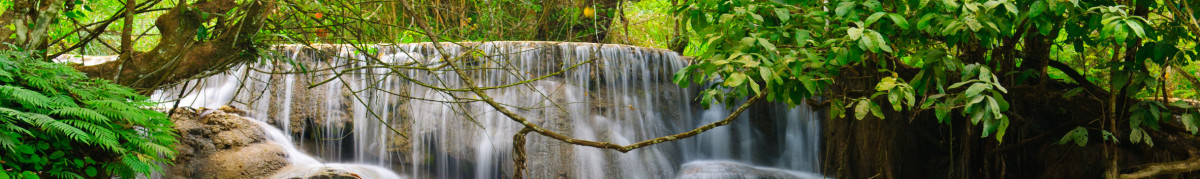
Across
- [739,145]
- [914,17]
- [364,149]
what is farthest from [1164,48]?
[364,149]

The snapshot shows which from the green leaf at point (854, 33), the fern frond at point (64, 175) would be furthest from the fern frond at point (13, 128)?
the green leaf at point (854, 33)

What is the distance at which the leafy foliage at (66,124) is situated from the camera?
3.10m

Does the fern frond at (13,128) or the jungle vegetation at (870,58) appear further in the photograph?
the jungle vegetation at (870,58)

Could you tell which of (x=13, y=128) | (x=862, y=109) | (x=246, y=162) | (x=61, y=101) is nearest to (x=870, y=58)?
(x=862, y=109)

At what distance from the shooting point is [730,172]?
283 inches

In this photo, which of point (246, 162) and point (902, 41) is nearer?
point (902, 41)

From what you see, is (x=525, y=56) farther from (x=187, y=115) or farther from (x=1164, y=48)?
(x=1164, y=48)

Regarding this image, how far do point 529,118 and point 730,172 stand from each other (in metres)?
1.79

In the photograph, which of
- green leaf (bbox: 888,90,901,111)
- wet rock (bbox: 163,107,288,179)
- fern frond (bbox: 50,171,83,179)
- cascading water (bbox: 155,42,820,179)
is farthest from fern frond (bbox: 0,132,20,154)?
cascading water (bbox: 155,42,820,179)

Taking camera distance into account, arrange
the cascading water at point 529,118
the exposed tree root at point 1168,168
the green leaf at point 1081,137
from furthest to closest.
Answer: the cascading water at point 529,118 → the green leaf at point 1081,137 → the exposed tree root at point 1168,168

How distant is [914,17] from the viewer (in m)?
3.71

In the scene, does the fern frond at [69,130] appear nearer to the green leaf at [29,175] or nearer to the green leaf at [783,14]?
the green leaf at [29,175]

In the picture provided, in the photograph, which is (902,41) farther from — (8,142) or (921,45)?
(8,142)

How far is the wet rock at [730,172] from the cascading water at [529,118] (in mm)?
19
